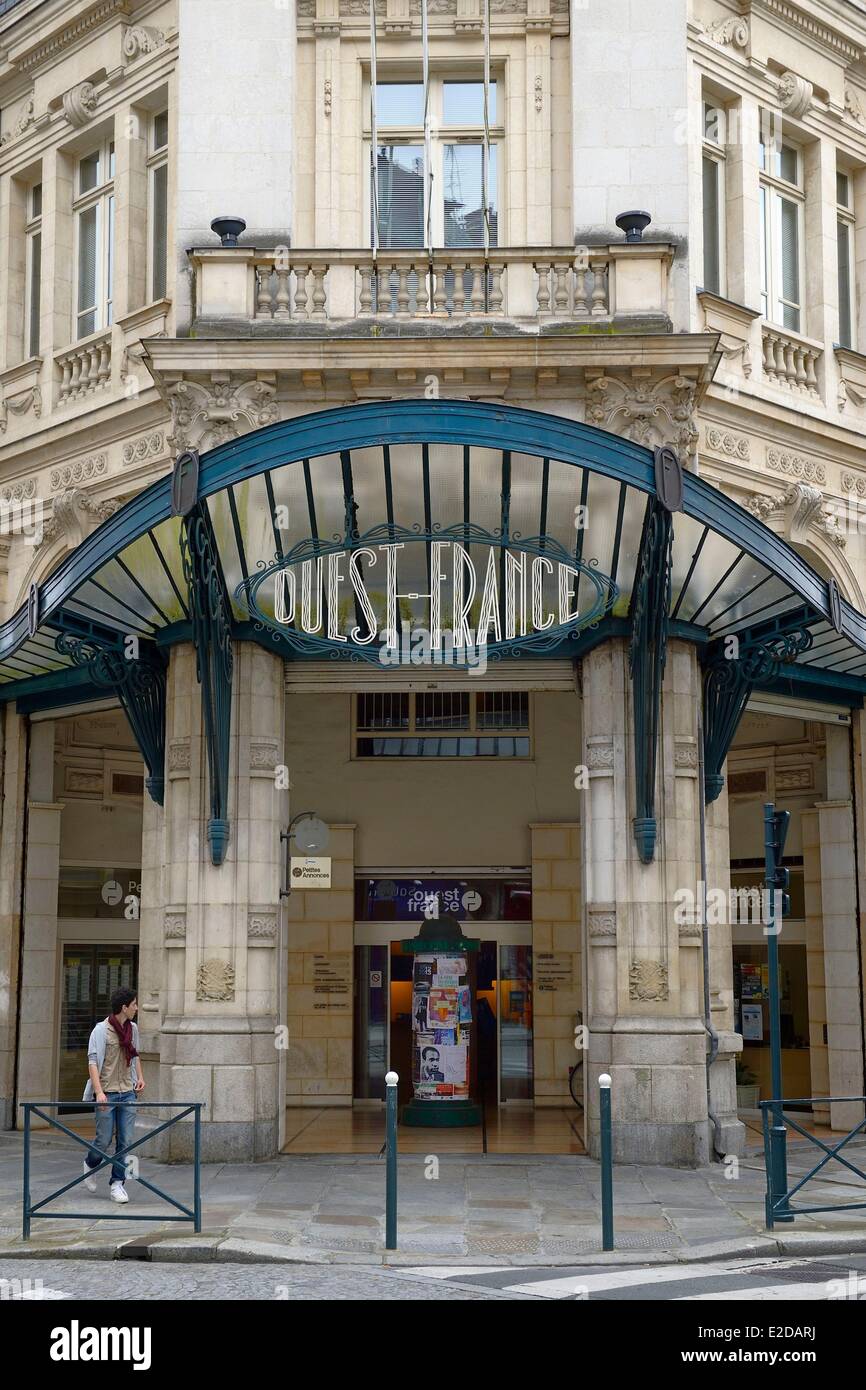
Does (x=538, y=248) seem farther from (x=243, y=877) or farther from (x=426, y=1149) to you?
(x=426, y=1149)

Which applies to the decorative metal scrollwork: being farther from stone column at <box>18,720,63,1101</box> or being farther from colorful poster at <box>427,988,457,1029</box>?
stone column at <box>18,720,63,1101</box>

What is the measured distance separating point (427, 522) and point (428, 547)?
51cm

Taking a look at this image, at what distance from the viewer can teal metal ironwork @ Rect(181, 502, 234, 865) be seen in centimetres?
1438

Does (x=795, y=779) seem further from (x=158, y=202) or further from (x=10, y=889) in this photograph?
(x=158, y=202)

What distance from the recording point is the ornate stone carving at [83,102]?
62.7 ft

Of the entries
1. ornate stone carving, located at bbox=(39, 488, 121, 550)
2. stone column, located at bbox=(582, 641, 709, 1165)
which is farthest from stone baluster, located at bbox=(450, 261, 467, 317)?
ornate stone carving, located at bbox=(39, 488, 121, 550)

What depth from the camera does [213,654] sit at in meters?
15.4

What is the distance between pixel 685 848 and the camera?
1570 cm

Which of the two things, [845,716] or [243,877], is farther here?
[845,716]

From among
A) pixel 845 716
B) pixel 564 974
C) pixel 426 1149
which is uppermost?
pixel 845 716

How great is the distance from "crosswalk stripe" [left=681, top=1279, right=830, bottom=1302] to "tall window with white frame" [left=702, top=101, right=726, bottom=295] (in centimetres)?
1145
